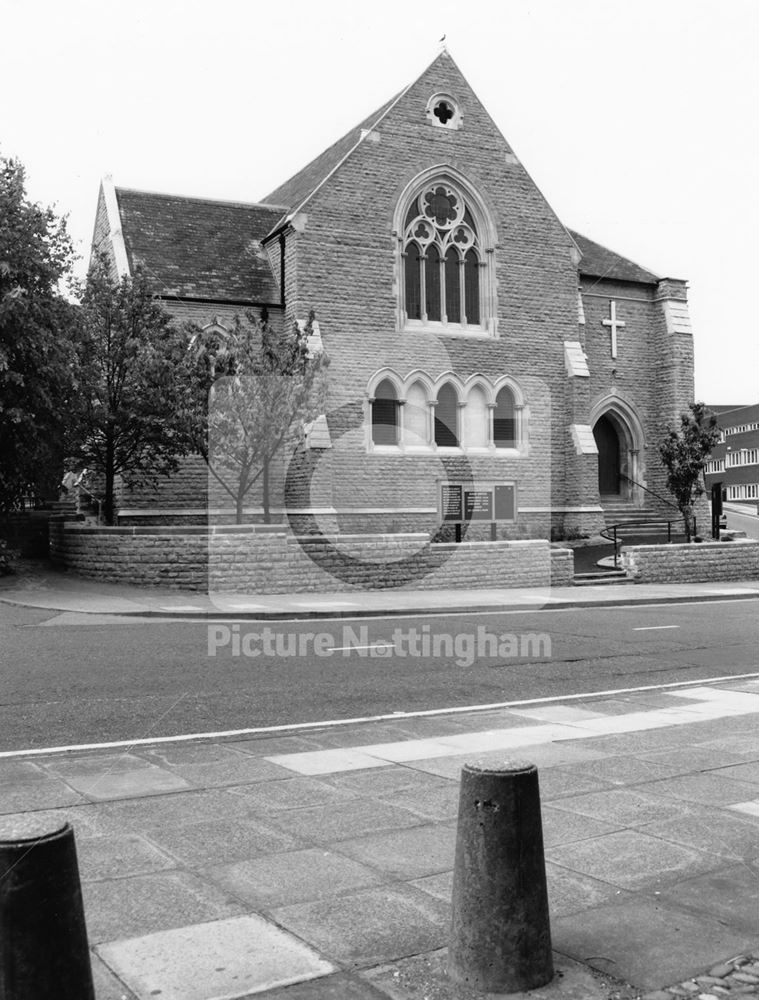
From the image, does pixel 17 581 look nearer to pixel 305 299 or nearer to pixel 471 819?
pixel 305 299

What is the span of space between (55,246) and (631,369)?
68.7ft

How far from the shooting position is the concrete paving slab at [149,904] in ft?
13.8

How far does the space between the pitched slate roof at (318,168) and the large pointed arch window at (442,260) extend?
119 inches

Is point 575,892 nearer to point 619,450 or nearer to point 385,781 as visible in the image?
point 385,781

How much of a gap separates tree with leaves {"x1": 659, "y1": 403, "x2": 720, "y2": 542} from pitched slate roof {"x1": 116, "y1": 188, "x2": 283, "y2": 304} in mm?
12712

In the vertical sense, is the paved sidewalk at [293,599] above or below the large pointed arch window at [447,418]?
below

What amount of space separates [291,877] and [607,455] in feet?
106

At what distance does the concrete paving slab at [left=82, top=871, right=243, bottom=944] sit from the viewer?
13.8 feet

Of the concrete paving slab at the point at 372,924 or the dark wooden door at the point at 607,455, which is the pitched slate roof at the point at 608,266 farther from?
the concrete paving slab at the point at 372,924

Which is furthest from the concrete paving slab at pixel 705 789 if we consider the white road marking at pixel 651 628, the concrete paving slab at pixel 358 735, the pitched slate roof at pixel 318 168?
the pitched slate roof at pixel 318 168

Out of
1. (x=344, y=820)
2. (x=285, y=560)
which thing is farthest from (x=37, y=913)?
(x=285, y=560)

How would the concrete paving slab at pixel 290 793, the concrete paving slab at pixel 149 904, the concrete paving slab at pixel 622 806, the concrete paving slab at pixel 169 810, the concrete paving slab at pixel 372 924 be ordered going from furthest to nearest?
the concrete paving slab at pixel 290 793, the concrete paving slab at pixel 622 806, the concrete paving slab at pixel 169 810, the concrete paving slab at pixel 149 904, the concrete paving slab at pixel 372 924

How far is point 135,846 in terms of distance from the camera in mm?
5246

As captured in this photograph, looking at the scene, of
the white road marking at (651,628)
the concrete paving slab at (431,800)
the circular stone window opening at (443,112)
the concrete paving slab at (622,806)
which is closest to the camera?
the concrete paving slab at (622,806)
